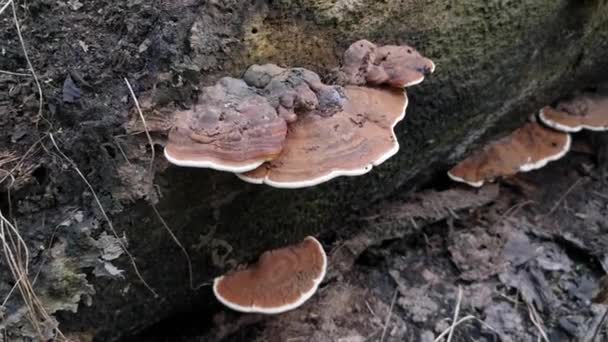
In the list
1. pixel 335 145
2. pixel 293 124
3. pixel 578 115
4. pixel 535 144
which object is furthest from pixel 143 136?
pixel 578 115

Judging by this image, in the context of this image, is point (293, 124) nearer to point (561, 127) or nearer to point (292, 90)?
point (292, 90)

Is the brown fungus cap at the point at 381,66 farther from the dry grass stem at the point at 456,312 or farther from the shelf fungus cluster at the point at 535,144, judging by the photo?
the dry grass stem at the point at 456,312

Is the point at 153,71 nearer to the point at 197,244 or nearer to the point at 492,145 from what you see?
the point at 197,244

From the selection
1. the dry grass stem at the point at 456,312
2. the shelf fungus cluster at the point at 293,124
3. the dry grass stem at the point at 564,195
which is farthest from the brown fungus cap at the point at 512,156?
the shelf fungus cluster at the point at 293,124

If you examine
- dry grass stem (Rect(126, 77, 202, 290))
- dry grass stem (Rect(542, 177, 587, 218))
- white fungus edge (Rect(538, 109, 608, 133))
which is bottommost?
dry grass stem (Rect(542, 177, 587, 218))

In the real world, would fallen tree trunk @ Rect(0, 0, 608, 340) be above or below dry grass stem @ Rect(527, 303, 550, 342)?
above

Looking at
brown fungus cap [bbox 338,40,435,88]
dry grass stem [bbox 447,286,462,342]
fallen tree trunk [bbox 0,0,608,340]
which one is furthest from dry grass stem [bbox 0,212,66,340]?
dry grass stem [bbox 447,286,462,342]

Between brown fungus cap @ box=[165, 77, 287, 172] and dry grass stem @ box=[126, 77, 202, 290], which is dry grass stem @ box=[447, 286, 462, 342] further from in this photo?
brown fungus cap @ box=[165, 77, 287, 172]
